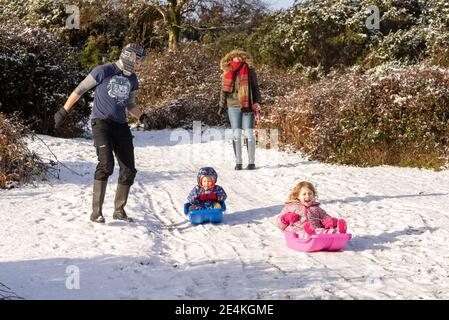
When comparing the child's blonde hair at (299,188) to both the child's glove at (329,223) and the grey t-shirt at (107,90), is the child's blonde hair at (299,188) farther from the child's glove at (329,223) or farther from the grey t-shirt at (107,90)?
the grey t-shirt at (107,90)

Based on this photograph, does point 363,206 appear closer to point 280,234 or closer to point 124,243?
point 280,234

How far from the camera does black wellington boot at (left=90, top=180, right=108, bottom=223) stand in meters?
6.36

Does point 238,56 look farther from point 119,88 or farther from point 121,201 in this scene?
point 121,201

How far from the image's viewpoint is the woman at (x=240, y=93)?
9.75 metres

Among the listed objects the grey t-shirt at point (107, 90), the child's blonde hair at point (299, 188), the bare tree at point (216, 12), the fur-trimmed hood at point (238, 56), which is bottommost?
the child's blonde hair at point (299, 188)

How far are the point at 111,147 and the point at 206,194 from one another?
120cm

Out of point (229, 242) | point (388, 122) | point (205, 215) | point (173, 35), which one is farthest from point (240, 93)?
point (173, 35)

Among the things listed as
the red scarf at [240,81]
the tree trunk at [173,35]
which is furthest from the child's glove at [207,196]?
the tree trunk at [173,35]

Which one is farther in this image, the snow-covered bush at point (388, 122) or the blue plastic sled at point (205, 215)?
the snow-covered bush at point (388, 122)

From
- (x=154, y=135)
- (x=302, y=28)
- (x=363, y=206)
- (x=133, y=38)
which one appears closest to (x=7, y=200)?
(x=363, y=206)

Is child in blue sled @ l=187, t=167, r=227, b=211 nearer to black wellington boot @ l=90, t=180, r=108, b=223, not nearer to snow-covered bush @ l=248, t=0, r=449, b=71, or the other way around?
black wellington boot @ l=90, t=180, r=108, b=223

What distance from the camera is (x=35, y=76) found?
509 inches

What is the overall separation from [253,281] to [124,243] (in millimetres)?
1518

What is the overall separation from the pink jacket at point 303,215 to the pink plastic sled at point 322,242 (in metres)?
0.24
